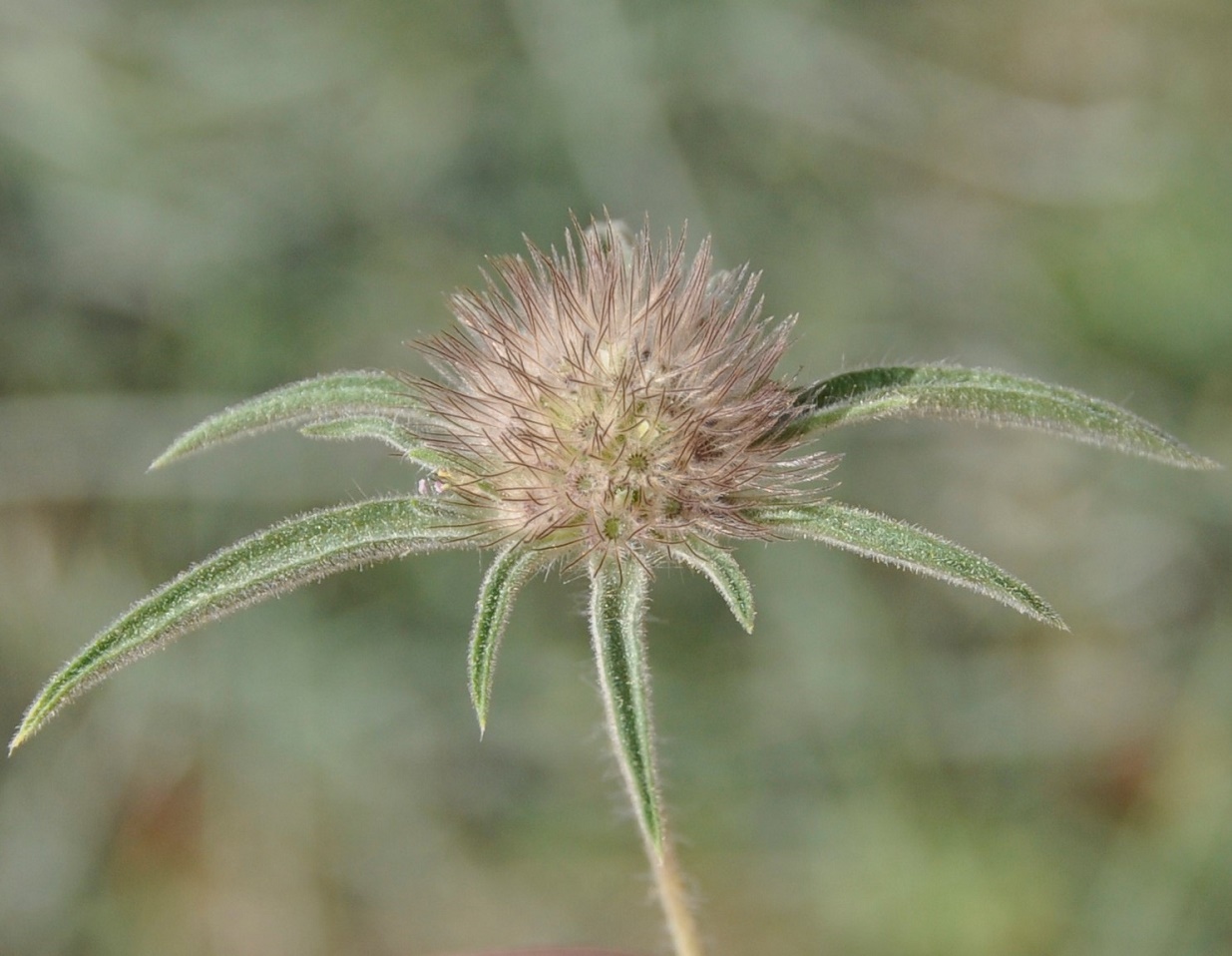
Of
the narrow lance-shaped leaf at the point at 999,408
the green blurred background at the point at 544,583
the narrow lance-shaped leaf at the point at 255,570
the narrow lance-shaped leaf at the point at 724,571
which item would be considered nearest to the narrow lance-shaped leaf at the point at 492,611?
the narrow lance-shaped leaf at the point at 255,570

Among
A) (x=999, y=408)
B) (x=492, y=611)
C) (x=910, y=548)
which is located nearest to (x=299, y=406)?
(x=492, y=611)

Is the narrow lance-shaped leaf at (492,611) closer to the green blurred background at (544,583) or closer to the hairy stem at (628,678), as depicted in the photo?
the hairy stem at (628,678)

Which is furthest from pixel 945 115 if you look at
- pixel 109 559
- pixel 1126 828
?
pixel 109 559

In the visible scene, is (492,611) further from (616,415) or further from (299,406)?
(299,406)

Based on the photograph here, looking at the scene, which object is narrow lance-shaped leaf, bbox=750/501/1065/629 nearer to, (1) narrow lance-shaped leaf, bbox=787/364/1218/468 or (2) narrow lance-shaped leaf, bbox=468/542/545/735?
(1) narrow lance-shaped leaf, bbox=787/364/1218/468

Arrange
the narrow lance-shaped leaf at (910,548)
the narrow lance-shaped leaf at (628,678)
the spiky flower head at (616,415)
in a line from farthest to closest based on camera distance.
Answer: the spiky flower head at (616,415), the narrow lance-shaped leaf at (910,548), the narrow lance-shaped leaf at (628,678)

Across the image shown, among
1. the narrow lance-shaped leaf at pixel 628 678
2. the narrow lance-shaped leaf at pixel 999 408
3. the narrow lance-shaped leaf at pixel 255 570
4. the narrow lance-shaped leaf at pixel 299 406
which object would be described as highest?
the narrow lance-shaped leaf at pixel 299 406

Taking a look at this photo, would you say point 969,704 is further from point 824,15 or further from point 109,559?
point 109,559
